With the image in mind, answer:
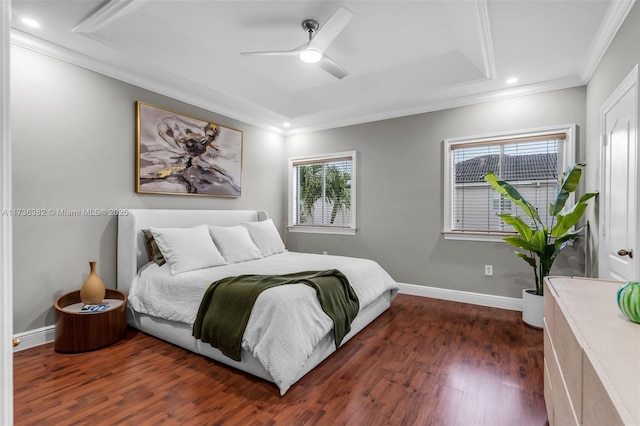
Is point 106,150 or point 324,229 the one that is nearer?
point 106,150

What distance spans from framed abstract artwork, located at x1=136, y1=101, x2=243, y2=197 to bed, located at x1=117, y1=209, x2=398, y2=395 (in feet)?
1.21

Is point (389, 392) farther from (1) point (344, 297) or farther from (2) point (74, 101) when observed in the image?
(2) point (74, 101)

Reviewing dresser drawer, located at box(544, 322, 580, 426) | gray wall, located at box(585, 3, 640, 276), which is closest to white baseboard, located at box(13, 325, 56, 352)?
dresser drawer, located at box(544, 322, 580, 426)

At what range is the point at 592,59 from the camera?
2.96m

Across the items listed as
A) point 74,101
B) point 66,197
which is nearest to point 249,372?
point 66,197

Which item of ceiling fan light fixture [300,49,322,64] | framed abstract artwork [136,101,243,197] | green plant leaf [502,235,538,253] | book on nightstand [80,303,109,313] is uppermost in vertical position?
ceiling fan light fixture [300,49,322,64]

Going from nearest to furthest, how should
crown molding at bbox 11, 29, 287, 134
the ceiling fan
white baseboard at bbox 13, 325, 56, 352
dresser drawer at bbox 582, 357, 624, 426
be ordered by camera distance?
1. dresser drawer at bbox 582, 357, 624, 426
2. the ceiling fan
3. white baseboard at bbox 13, 325, 56, 352
4. crown molding at bbox 11, 29, 287, 134

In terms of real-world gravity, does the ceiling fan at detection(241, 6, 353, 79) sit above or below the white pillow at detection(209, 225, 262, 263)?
above

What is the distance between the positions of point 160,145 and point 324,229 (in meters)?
2.67

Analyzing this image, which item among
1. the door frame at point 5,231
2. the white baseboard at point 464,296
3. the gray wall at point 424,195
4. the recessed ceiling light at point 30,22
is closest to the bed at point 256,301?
the white baseboard at point 464,296

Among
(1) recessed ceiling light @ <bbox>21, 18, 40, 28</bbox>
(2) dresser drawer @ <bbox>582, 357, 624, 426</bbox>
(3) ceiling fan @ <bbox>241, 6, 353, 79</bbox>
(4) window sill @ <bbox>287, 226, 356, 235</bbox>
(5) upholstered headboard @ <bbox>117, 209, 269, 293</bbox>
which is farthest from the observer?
(4) window sill @ <bbox>287, 226, 356, 235</bbox>

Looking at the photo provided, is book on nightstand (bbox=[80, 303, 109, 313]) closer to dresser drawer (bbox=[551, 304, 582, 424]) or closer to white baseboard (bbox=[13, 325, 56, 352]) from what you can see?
white baseboard (bbox=[13, 325, 56, 352])

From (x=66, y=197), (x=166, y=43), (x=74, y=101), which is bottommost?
(x=66, y=197)

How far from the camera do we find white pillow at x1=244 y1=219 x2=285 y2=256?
4.12 meters
